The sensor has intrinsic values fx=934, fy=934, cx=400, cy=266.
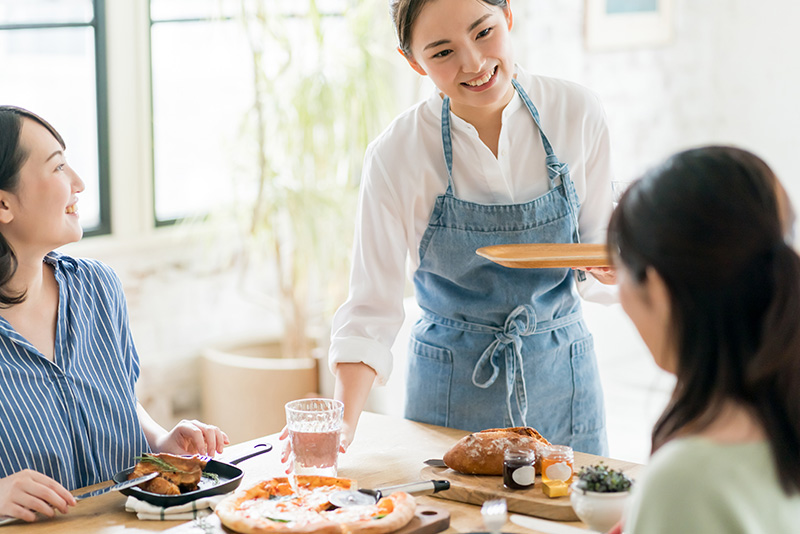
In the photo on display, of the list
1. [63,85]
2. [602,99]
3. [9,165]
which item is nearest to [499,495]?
[9,165]

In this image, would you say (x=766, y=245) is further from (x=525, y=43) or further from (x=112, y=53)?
(x=525, y=43)

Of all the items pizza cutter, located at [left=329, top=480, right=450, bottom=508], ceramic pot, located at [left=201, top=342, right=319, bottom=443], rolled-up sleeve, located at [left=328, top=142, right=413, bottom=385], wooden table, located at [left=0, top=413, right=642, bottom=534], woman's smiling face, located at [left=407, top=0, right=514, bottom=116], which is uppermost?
woman's smiling face, located at [left=407, top=0, right=514, bottom=116]

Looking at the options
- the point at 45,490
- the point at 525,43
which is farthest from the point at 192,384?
the point at 45,490

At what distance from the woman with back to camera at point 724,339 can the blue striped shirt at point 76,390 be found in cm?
116

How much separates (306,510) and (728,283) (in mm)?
742

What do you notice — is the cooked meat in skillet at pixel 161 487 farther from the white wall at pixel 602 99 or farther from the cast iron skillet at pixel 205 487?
the white wall at pixel 602 99

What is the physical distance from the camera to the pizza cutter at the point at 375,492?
1.45 meters

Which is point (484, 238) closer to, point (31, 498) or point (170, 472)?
point (170, 472)

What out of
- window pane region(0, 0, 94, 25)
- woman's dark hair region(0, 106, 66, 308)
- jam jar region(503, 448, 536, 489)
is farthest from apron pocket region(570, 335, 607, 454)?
window pane region(0, 0, 94, 25)

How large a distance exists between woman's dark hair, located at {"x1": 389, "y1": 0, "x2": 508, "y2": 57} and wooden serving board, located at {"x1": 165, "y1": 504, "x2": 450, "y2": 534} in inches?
37.9

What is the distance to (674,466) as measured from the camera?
37.8 inches

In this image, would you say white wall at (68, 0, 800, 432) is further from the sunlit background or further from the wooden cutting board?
the wooden cutting board

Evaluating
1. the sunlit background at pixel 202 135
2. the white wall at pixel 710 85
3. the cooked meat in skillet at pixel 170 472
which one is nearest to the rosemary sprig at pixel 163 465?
the cooked meat in skillet at pixel 170 472

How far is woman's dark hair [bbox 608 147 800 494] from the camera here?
980mm
